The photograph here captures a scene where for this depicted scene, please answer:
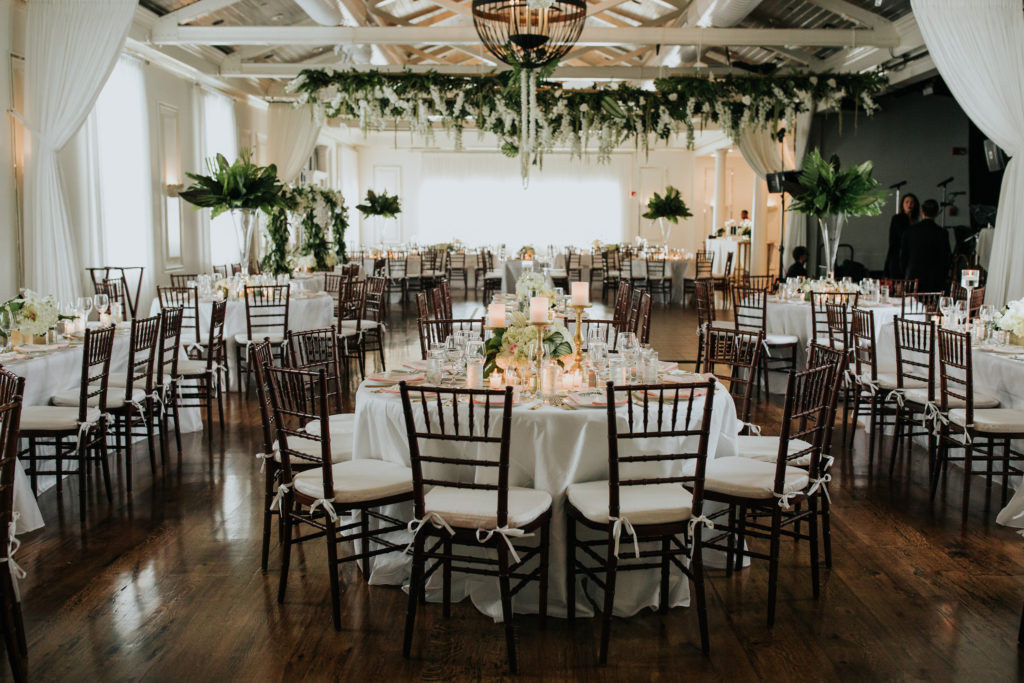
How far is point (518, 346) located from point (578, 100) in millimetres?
6860

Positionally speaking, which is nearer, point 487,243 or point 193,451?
point 193,451

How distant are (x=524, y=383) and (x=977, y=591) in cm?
209

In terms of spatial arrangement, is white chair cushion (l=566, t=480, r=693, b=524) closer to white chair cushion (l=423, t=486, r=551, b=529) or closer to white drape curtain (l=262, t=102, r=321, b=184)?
white chair cushion (l=423, t=486, r=551, b=529)

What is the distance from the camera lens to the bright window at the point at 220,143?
12.5 metres

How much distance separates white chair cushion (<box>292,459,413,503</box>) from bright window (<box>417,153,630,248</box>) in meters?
19.7

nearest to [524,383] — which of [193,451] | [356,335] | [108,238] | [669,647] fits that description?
[669,647]

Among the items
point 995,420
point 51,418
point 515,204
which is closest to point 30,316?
point 51,418

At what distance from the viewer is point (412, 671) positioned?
9.80ft

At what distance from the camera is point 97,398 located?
208 inches

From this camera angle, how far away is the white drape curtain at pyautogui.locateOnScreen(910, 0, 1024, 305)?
21.5ft

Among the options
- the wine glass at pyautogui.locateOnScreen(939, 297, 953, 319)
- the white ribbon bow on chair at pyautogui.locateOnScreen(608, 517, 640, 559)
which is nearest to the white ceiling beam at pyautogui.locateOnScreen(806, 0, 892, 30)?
the wine glass at pyautogui.locateOnScreen(939, 297, 953, 319)

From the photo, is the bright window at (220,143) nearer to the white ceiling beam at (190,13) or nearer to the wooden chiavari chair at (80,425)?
the white ceiling beam at (190,13)

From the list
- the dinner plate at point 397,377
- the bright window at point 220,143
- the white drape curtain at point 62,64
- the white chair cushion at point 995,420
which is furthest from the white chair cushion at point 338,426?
the bright window at point 220,143

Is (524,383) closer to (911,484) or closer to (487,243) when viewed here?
(911,484)
